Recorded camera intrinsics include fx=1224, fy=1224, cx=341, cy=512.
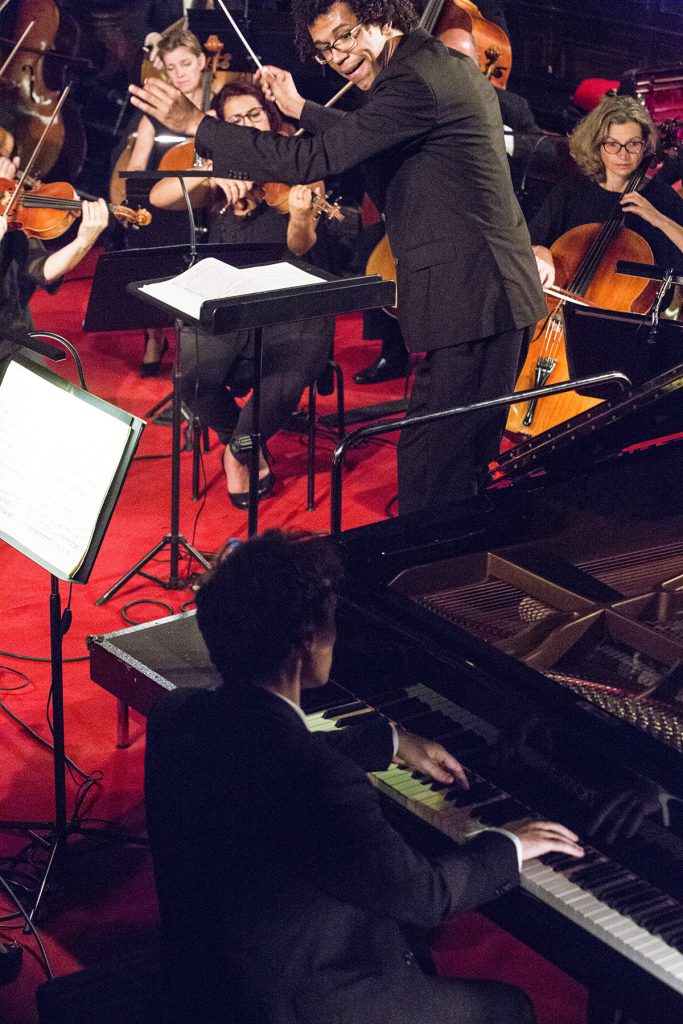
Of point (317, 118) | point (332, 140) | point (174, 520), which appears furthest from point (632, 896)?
point (317, 118)

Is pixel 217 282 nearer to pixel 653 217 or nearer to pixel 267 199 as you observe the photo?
pixel 267 199

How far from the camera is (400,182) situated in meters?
3.41

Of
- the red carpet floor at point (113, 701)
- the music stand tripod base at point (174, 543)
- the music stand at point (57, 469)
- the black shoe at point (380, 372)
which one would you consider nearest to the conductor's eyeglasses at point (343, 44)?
the music stand tripod base at point (174, 543)

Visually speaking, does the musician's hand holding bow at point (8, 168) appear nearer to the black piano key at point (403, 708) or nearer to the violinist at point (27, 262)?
the violinist at point (27, 262)

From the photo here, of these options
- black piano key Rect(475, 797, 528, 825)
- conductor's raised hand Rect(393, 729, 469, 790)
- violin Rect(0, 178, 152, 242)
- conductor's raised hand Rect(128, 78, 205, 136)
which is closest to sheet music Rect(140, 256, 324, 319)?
conductor's raised hand Rect(128, 78, 205, 136)

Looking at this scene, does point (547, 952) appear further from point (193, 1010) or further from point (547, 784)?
point (193, 1010)

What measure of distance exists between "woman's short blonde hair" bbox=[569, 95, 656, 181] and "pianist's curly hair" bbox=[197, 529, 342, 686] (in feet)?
11.7

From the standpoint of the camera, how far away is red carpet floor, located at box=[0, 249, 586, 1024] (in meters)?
2.55

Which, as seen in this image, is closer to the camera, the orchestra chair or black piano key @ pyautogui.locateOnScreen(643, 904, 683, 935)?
black piano key @ pyautogui.locateOnScreen(643, 904, 683, 935)

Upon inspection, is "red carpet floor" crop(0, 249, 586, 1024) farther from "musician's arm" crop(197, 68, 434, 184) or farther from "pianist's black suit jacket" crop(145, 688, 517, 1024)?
"musician's arm" crop(197, 68, 434, 184)

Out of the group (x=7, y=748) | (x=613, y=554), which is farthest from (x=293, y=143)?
(x=7, y=748)

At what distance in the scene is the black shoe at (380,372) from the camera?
19.9 feet

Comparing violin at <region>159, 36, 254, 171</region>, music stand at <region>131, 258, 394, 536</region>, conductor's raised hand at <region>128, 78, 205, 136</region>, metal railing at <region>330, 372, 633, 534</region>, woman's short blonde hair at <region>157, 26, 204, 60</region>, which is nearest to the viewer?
metal railing at <region>330, 372, 633, 534</region>

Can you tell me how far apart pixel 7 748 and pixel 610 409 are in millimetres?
1780
